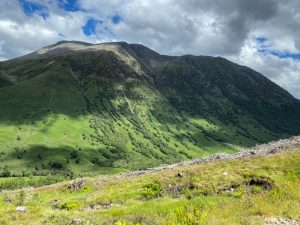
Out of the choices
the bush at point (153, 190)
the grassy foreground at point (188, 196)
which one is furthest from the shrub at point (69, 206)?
the bush at point (153, 190)

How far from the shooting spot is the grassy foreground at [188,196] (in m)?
19.0

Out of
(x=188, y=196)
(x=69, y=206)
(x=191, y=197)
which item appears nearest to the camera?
(x=191, y=197)

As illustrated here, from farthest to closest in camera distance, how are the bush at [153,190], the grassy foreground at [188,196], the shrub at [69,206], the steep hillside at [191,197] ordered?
1. the bush at [153,190]
2. the shrub at [69,206]
3. the grassy foreground at [188,196]
4. the steep hillside at [191,197]

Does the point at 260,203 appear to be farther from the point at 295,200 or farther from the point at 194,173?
the point at 194,173

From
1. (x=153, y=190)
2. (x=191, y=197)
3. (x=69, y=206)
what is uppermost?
(x=153, y=190)

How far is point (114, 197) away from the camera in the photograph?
34438mm

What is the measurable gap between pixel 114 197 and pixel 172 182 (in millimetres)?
6051

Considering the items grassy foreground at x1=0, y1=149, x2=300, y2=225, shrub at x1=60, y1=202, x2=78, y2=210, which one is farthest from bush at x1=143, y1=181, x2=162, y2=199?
shrub at x1=60, y1=202, x2=78, y2=210

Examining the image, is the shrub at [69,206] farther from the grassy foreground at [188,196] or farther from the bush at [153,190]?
the bush at [153,190]

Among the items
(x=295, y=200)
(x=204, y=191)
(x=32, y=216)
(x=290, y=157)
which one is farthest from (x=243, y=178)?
(x=32, y=216)

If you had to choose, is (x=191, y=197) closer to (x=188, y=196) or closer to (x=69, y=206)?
(x=188, y=196)

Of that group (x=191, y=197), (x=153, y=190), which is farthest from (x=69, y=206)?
(x=191, y=197)

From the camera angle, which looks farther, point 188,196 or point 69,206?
point 69,206

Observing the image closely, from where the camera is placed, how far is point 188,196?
→ 3050 cm
